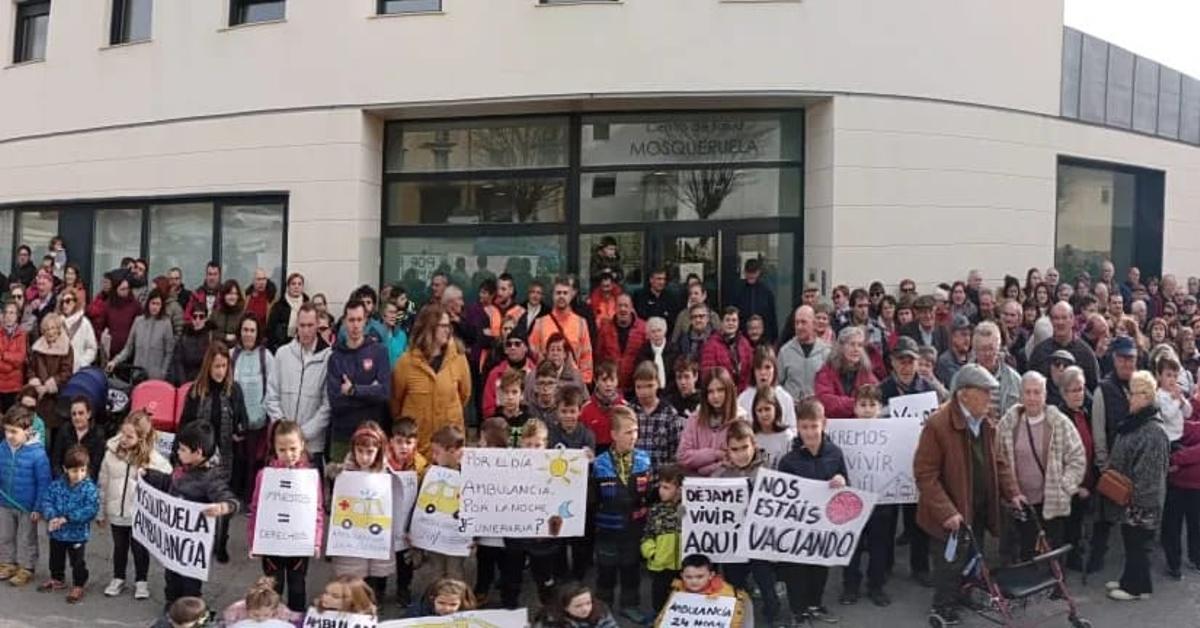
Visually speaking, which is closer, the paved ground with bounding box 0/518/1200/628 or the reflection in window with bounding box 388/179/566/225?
the paved ground with bounding box 0/518/1200/628

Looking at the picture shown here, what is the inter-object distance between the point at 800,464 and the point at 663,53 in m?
6.96

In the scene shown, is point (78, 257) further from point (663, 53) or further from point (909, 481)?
point (909, 481)

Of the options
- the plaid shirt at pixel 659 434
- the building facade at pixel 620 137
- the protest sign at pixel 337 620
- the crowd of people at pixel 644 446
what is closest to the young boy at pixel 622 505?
the crowd of people at pixel 644 446

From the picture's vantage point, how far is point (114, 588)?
22.9 ft

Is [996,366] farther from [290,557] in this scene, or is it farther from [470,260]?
[470,260]

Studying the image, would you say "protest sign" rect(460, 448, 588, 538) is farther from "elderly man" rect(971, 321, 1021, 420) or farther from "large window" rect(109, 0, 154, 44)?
"large window" rect(109, 0, 154, 44)

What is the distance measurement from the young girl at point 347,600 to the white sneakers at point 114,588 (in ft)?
7.24

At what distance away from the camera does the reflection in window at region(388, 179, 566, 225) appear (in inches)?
513

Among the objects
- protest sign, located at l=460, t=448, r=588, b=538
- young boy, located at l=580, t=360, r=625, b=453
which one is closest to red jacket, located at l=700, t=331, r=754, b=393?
young boy, located at l=580, t=360, r=625, b=453

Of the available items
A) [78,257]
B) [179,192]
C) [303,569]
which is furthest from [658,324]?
[78,257]

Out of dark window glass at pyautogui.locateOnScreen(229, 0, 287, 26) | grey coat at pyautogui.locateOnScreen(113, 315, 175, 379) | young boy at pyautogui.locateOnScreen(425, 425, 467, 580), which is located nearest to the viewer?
young boy at pyautogui.locateOnScreen(425, 425, 467, 580)

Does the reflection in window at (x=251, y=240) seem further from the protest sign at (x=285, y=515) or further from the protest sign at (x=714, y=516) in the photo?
the protest sign at (x=714, y=516)

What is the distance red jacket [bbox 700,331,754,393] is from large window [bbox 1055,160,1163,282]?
748cm

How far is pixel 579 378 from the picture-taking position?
791 centimetres
